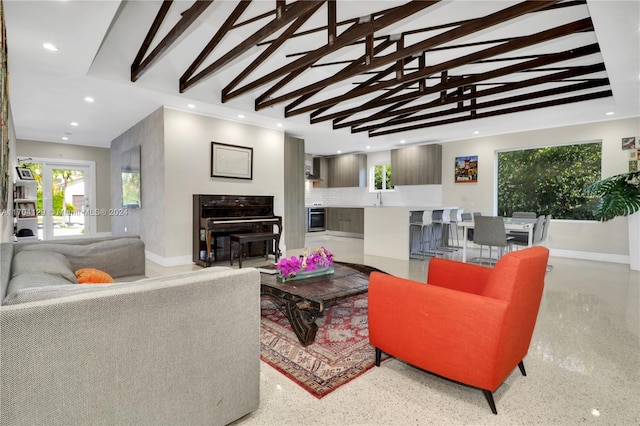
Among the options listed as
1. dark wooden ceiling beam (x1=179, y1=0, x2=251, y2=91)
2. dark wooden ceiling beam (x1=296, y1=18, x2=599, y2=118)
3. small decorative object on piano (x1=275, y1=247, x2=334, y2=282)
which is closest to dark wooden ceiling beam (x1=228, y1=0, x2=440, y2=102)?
dark wooden ceiling beam (x1=179, y1=0, x2=251, y2=91)

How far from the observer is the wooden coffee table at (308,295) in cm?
229

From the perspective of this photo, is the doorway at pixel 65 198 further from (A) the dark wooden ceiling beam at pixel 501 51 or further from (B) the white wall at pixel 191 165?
(A) the dark wooden ceiling beam at pixel 501 51

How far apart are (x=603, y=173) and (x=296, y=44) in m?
6.04

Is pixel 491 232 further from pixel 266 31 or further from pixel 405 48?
pixel 266 31

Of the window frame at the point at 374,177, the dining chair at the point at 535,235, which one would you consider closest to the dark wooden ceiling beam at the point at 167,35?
the dining chair at the point at 535,235

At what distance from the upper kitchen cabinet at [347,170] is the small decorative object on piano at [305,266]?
6745 mm

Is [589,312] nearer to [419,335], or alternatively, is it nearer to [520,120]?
[419,335]

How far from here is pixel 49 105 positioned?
489 centimetres

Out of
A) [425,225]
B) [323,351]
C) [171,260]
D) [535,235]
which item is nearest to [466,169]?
[425,225]

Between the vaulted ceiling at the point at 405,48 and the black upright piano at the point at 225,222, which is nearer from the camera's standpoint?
the vaulted ceiling at the point at 405,48

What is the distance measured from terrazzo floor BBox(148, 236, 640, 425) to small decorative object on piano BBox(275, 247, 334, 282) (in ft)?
2.70

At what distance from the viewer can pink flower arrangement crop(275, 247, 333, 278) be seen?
274 cm

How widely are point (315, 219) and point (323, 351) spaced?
Result: 24.5 feet

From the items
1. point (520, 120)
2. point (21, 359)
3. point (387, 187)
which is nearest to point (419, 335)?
point (21, 359)
